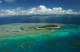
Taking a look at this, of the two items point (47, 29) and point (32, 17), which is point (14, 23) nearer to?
point (32, 17)

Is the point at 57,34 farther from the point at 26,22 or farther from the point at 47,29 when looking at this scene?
the point at 26,22

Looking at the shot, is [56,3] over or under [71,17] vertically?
over

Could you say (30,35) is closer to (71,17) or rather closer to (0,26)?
(0,26)

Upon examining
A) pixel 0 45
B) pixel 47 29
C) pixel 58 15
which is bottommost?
pixel 0 45

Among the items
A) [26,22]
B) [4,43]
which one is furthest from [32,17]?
[4,43]

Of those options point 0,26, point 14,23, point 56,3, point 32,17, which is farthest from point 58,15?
point 0,26

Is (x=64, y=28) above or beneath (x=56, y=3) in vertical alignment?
beneath
